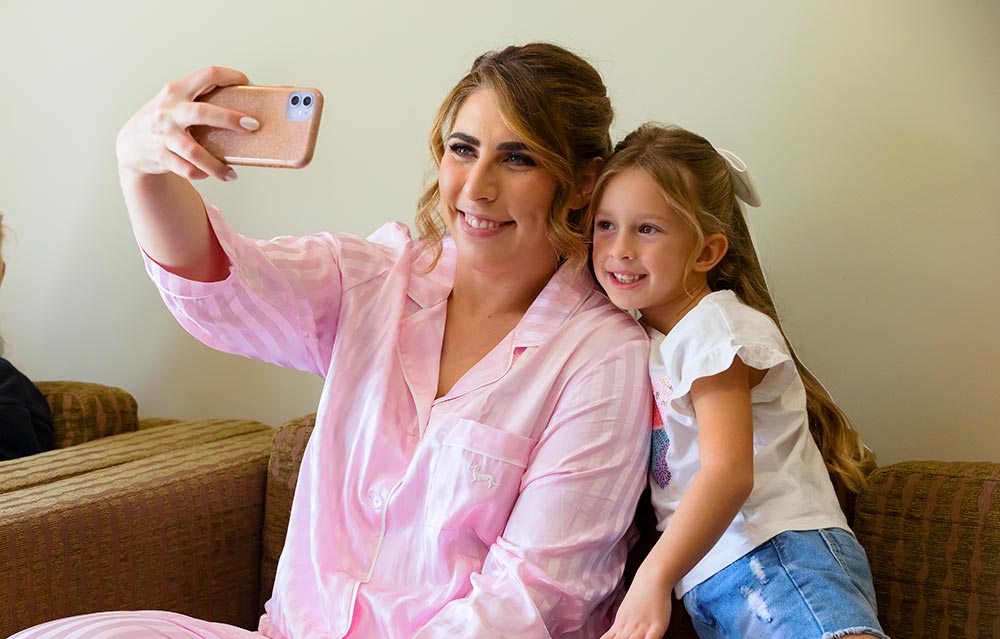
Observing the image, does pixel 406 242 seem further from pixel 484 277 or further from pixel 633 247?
pixel 633 247

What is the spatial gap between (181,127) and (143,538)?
2.27 ft

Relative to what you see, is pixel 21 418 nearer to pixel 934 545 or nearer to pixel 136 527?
pixel 136 527

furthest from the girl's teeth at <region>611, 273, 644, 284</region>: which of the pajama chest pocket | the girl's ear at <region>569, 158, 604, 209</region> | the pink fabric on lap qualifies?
the pink fabric on lap

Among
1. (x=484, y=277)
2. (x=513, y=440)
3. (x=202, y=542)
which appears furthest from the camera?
(x=202, y=542)

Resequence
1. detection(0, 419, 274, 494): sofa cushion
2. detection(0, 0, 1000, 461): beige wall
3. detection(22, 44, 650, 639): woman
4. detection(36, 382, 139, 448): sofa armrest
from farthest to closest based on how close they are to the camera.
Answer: detection(36, 382, 139, 448): sofa armrest, detection(0, 419, 274, 494): sofa cushion, detection(0, 0, 1000, 461): beige wall, detection(22, 44, 650, 639): woman

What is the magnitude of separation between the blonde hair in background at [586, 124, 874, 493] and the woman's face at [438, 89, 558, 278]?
80mm

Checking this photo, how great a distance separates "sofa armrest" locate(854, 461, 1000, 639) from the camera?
1.23m

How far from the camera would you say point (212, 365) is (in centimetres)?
211

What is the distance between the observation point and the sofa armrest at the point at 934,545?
4.05ft

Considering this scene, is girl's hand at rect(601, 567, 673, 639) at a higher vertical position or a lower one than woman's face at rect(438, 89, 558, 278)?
lower

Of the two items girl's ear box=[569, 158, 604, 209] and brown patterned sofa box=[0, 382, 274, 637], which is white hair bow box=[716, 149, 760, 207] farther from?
brown patterned sofa box=[0, 382, 274, 637]

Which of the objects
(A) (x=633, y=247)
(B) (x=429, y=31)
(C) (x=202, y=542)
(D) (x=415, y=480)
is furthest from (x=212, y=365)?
(A) (x=633, y=247)

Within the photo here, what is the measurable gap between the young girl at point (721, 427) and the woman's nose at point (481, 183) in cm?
14

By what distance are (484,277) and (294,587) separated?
47cm
